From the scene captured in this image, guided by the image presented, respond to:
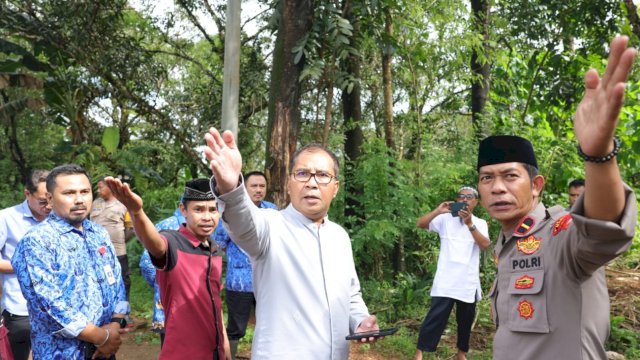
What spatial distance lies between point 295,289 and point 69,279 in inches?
56.4

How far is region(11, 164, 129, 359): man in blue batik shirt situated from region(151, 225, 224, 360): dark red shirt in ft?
1.04

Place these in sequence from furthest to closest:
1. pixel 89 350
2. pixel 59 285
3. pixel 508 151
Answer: pixel 89 350 < pixel 59 285 < pixel 508 151

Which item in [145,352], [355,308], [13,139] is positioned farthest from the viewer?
[13,139]

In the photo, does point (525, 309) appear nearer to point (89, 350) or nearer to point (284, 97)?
point (89, 350)

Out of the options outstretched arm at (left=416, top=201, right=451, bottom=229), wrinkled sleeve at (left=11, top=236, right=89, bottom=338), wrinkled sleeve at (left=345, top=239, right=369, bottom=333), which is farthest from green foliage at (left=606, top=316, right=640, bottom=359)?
wrinkled sleeve at (left=11, top=236, right=89, bottom=338)

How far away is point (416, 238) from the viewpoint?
8.61 meters

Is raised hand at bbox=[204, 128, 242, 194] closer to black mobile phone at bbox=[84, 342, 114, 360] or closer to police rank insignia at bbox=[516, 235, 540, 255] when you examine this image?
police rank insignia at bbox=[516, 235, 540, 255]

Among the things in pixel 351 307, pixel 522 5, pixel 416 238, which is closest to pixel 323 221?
pixel 351 307

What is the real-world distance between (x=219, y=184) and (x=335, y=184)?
2.44 ft

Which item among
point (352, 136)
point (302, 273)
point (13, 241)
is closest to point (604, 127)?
point (302, 273)

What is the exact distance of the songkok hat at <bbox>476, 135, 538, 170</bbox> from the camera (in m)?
2.38

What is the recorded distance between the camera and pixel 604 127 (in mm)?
1577

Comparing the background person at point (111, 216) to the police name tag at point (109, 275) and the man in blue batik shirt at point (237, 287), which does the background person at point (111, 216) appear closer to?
the man in blue batik shirt at point (237, 287)

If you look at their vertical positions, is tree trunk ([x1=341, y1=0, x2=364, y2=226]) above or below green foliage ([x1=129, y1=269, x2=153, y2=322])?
above
